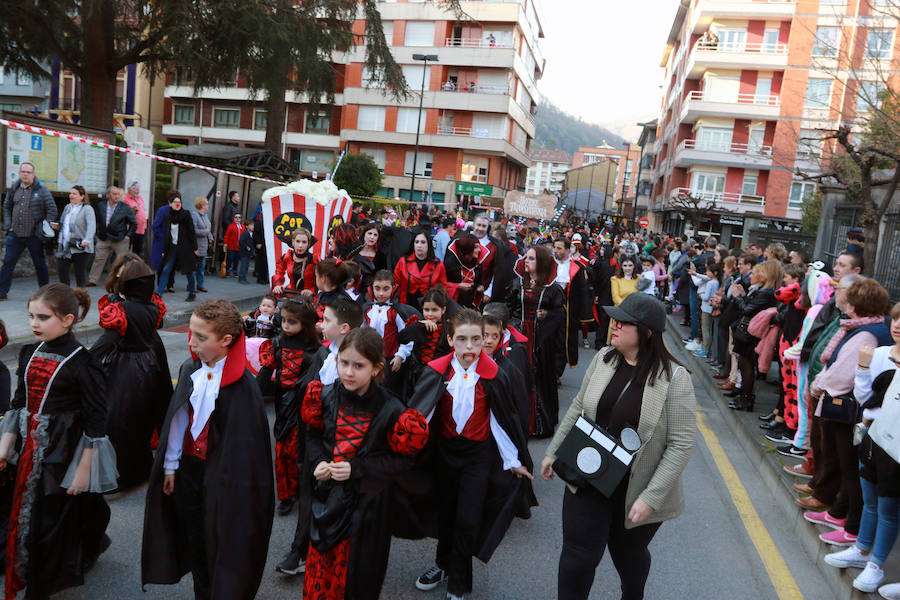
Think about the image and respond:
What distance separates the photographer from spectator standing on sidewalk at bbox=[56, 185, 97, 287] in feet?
33.6

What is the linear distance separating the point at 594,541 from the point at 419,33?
51.7 m

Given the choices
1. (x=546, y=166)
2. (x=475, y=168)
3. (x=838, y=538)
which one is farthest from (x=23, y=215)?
(x=546, y=166)

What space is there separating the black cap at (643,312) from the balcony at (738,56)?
149ft

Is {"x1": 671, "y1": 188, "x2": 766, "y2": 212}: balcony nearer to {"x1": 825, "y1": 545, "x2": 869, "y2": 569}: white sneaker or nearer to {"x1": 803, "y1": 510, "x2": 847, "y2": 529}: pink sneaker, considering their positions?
{"x1": 803, "y1": 510, "x2": 847, "y2": 529}: pink sneaker

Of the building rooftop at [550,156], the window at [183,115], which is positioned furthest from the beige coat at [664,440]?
the building rooftop at [550,156]

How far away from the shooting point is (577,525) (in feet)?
10.7

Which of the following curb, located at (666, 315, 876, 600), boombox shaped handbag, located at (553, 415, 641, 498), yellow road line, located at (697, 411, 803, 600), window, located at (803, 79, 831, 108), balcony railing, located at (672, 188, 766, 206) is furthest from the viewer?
balcony railing, located at (672, 188, 766, 206)

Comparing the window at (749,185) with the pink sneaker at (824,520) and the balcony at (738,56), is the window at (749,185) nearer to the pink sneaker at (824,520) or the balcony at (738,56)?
the balcony at (738,56)

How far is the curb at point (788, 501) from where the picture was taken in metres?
4.16

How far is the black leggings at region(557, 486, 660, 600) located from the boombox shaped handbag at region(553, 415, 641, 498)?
0.11 metres

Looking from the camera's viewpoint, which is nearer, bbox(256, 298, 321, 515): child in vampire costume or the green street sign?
bbox(256, 298, 321, 515): child in vampire costume

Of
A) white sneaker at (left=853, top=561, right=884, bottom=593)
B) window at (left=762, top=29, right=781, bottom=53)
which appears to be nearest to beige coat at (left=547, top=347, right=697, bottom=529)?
white sneaker at (left=853, top=561, right=884, bottom=593)

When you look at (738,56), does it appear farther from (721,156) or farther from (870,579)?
(870,579)

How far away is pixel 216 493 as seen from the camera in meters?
3.20
